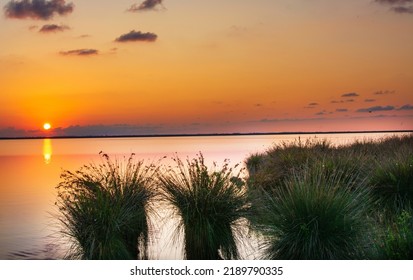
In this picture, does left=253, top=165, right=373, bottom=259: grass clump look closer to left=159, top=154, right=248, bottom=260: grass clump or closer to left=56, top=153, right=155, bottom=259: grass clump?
left=159, top=154, right=248, bottom=260: grass clump

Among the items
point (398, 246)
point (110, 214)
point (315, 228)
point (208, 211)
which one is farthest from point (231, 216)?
point (398, 246)

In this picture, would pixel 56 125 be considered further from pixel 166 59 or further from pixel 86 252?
pixel 86 252

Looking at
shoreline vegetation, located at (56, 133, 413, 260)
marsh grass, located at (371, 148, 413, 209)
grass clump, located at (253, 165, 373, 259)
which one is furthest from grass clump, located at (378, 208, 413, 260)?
marsh grass, located at (371, 148, 413, 209)

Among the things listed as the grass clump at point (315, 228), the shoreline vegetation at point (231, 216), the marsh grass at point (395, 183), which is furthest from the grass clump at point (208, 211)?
the marsh grass at point (395, 183)

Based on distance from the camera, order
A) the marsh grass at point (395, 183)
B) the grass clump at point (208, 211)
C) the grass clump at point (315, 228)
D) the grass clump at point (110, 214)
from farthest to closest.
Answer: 1. the marsh grass at point (395, 183)
2. the grass clump at point (208, 211)
3. the grass clump at point (110, 214)
4. the grass clump at point (315, 228)

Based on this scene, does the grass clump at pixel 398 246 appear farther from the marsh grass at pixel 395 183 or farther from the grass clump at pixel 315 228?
the marsh grass at pixel 395 183

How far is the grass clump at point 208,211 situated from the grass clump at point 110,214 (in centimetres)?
45

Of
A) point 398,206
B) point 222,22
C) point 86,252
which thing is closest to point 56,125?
point 222,22

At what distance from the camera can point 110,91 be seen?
50.7ft

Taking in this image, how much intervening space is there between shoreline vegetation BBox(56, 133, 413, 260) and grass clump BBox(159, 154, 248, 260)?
0.04ft

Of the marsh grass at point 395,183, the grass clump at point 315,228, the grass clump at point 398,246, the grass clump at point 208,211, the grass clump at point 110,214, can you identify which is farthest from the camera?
the marsh grass at point 395,183

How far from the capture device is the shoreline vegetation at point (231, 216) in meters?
6.36

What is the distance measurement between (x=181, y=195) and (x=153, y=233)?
71 centimetres
